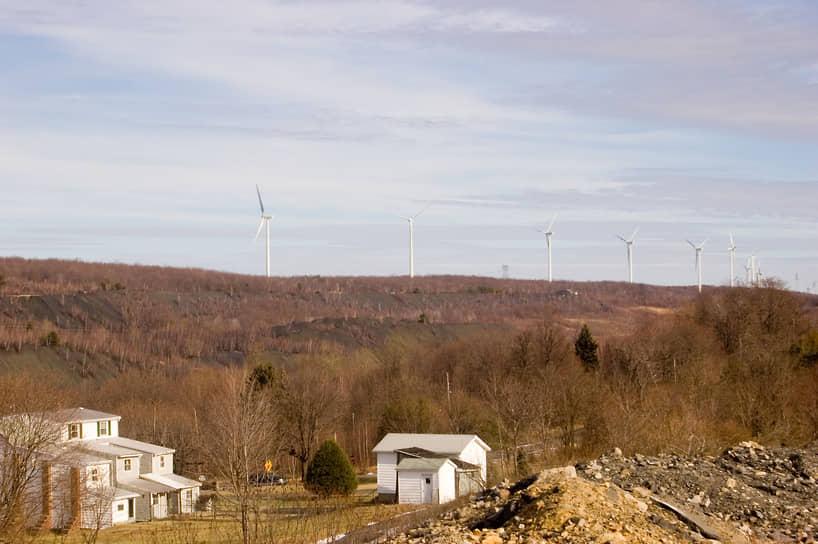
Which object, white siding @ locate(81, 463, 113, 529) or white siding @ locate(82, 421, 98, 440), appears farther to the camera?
white siding @ locate(82, 421, 98, 440)

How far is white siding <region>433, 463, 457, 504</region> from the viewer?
4811 cm

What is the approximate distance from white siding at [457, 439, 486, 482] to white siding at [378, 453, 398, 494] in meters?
3.57

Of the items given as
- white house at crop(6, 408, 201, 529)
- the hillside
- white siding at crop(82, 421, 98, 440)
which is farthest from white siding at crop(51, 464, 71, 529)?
the hillside

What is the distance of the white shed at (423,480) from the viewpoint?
4841 cm

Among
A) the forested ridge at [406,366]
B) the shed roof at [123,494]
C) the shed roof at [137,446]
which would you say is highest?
the forested ridge at [406,366]

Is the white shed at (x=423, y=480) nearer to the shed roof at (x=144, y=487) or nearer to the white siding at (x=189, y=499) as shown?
the white siding at (x=189, y=499)

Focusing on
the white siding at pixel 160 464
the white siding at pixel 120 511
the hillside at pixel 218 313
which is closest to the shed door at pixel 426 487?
the white siding at pixel 120 511

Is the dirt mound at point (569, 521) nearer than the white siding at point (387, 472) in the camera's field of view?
Yes

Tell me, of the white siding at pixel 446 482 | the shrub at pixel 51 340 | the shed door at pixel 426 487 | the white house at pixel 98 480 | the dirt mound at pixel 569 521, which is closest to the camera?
the dirt mound at pixel 569 521

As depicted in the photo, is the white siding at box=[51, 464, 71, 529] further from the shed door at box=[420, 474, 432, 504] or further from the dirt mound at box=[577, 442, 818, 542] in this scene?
the dirt mound at box=[577, 442, 818, 542]

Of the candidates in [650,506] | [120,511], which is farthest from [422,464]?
[650,506]

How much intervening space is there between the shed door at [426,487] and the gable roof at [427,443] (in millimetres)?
2961

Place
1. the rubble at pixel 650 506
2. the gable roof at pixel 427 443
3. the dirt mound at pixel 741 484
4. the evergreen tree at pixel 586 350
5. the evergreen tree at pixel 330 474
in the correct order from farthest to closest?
1. the evergreen tree at pixel 586 350
2. the gable roof at pixel 427 443
3. the evergreen tree at pixel 330 474
4. the dirt mound at pixel 741 484
5. the rubble at pixel 650 506

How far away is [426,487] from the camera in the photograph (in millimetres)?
48906
